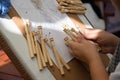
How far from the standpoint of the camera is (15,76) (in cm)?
135

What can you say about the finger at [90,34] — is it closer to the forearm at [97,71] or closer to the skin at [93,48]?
the skin at [93,48]

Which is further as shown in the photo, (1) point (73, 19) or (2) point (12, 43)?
(1) point (73, 19)

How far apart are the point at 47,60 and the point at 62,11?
9.8 inches

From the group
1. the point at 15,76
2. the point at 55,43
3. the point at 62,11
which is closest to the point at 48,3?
the point at 62,11

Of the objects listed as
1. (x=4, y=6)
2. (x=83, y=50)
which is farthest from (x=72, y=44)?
(x=4, y=6)

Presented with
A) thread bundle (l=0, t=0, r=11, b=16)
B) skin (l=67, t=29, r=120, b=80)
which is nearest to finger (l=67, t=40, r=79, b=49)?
skin (l=67, t=29, r=120, b=80)

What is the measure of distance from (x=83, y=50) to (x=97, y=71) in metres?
0.09

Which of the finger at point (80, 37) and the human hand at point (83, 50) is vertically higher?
the finger at point (80, 37)

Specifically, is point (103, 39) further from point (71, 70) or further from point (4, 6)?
point (4, 6)

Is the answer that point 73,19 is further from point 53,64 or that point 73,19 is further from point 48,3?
point 53,64

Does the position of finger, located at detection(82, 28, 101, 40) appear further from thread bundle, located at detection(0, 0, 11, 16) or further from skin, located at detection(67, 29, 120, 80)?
thread bundle, located at detection(0, 0, 11, 16)

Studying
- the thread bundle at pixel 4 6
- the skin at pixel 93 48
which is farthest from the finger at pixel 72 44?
the thread bundle at pixel 4 6

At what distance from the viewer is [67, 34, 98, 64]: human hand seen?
878 mm

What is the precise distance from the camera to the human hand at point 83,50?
878 millimetres
